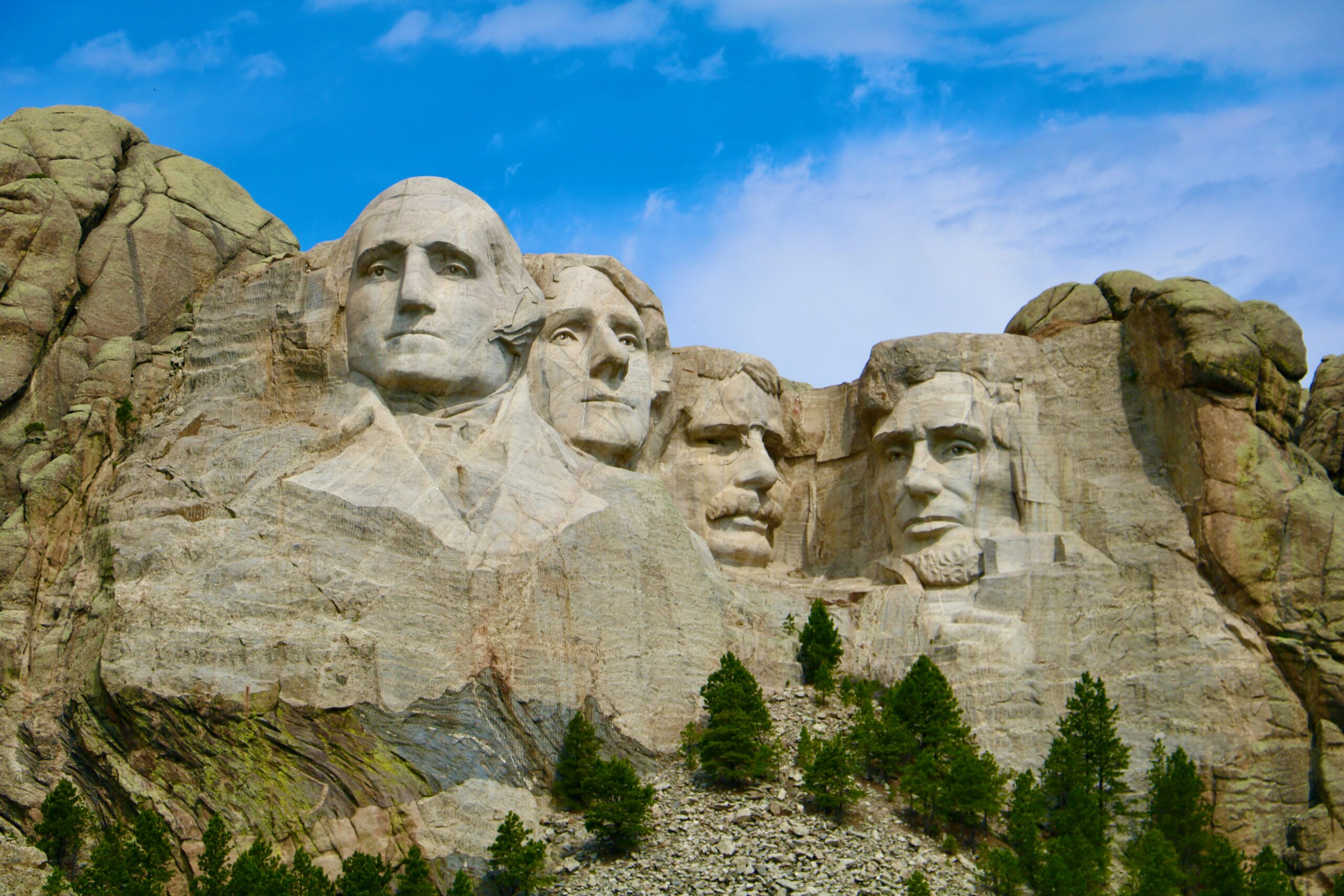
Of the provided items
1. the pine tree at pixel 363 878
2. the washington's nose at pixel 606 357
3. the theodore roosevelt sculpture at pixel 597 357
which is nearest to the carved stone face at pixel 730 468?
the theodore roosevelt sculpture at pixel 597 357

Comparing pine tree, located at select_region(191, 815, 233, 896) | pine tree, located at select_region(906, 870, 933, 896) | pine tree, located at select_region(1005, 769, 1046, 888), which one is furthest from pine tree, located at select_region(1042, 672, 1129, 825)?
pine tree, located at select_region(191, 815, 233, 896)

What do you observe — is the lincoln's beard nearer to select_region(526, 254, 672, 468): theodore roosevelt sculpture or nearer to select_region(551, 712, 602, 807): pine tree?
select_region(526, 254, 672, 468): theodore roosevelt sculpture

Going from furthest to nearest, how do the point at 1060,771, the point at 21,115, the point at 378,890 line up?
the point at 21,115, the point at 1060,771, the point at 378,890

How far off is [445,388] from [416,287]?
1.13 m

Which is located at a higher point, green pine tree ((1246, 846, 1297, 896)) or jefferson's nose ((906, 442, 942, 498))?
jefferson's nose ((906, 442, 942, 498))

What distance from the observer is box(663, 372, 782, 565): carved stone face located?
26.2m

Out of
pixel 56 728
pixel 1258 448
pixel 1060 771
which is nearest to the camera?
pixel 56 728

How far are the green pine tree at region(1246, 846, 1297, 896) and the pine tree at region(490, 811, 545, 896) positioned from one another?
6866 millimetres

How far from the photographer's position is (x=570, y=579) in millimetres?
21906

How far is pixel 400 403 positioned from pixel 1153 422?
343 inches

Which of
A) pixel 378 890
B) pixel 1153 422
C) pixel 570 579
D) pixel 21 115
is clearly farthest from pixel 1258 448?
pixel 21 115

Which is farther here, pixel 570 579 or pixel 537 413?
pixel 537 413

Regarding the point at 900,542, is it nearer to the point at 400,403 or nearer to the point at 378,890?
the point at 400,403

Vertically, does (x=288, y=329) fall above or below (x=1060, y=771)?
above
